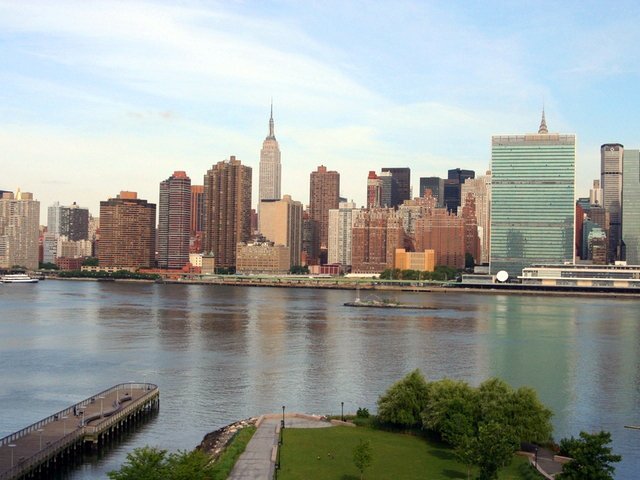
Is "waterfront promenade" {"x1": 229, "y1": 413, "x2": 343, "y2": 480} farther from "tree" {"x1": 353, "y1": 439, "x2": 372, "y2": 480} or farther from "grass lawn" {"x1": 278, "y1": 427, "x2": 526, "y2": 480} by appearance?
"tree" {"x1": 353, "y1": 439, "x2": 372, "y2": 480}

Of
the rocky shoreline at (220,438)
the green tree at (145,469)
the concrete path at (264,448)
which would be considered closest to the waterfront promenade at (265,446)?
the concrete path at (264,448)

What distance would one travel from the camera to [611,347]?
7825 cm

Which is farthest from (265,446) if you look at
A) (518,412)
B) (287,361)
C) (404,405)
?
(287,361)

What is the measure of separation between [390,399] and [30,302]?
109 meters

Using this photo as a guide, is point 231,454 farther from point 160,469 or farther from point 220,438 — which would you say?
point 160,469

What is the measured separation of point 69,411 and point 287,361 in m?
24.2

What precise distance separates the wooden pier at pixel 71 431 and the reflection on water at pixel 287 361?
1.22 meters

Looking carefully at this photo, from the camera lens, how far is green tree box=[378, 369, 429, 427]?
39531 millimetres

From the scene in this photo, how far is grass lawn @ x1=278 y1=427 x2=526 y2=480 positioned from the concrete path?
1.79ft

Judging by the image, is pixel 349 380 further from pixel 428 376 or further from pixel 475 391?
pixel 475 391

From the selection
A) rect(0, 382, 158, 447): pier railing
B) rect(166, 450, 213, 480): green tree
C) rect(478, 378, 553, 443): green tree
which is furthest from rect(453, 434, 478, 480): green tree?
rect(0, 382, 158, 447): pier railing

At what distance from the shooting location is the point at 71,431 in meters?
39.0

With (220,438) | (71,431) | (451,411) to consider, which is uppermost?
(451,411)

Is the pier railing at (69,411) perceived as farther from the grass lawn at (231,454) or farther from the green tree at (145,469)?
the green tree at (145,469)
